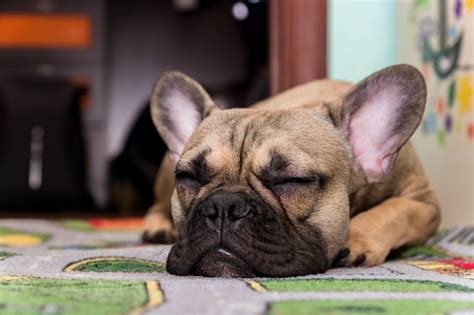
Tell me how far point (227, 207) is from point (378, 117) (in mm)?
566

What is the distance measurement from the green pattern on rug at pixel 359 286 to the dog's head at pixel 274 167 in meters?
0.12

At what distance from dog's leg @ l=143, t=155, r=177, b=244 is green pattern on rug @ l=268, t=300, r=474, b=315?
120 centimetres

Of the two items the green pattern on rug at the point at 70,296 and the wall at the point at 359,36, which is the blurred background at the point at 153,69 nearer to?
the wall at the point at 359,36

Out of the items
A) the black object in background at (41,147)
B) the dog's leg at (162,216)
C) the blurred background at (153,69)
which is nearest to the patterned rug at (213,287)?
the dog's leg at (162,216)

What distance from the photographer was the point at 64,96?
560cm

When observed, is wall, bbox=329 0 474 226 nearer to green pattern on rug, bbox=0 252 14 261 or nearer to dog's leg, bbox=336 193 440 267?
dog's leg, bbox=336 193 440 267

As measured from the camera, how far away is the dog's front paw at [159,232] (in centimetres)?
231

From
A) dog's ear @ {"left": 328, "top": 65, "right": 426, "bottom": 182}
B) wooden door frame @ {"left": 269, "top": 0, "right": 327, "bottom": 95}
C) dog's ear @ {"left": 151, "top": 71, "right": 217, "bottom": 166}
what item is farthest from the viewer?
wooden door frame @ {"left": 269, "top": 0, "right": 327, "bottom": 95}

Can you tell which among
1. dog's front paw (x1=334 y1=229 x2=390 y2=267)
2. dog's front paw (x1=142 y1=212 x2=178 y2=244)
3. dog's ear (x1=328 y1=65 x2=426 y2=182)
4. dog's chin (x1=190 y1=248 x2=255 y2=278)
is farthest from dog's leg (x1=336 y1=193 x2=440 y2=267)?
dog's front paw (x1=142 y1=212 x2=178 y2=244)

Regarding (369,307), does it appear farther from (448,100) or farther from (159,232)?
(448,100)

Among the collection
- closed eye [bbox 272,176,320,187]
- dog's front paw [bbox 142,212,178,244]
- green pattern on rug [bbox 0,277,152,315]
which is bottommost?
dog's front paw [bbox 142,212,178,244]

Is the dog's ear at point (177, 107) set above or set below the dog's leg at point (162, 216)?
above

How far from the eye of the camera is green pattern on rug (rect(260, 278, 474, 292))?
1279 mm

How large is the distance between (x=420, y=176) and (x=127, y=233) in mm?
1089
